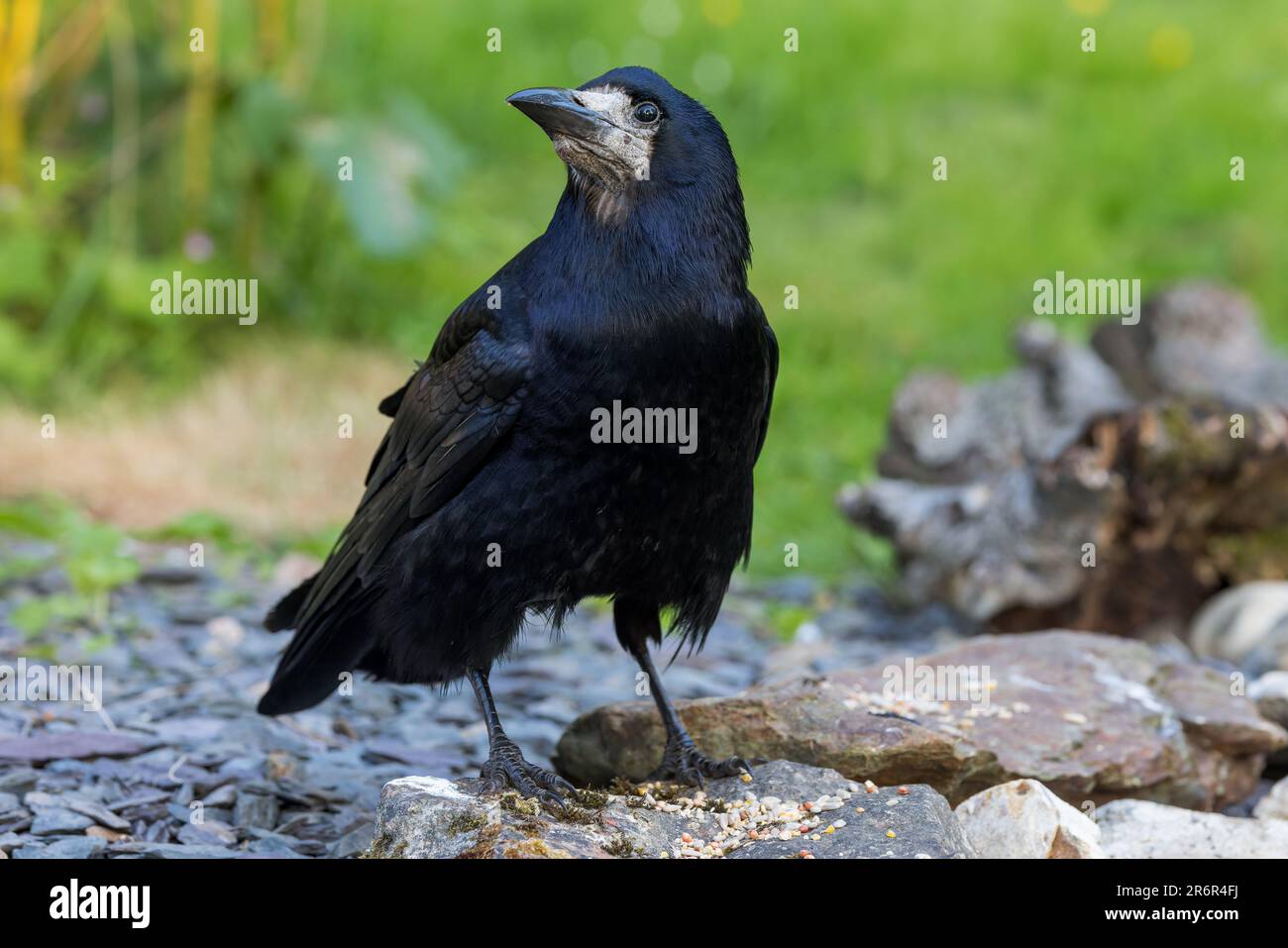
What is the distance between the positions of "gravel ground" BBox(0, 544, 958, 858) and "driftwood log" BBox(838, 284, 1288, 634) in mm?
360

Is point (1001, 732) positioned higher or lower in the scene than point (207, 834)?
higher

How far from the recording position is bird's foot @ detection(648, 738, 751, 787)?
11.3 feet

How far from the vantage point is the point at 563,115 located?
325 cm

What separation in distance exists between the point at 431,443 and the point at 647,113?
81 cm

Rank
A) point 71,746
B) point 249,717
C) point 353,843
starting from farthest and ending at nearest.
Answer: point 249,717
point 71,746
point 353,843

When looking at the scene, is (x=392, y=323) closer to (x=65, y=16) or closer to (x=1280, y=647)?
(x=65, y=16)

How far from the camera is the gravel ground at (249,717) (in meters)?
3.48

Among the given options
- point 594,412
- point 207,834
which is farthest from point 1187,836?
point 207,834

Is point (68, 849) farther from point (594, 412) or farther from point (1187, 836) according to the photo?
point (1187, 836)

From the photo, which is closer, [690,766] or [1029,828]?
[1029,828]

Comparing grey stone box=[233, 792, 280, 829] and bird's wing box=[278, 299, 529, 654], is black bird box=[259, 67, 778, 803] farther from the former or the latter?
grey stone box=[233, 792, 280, 829]

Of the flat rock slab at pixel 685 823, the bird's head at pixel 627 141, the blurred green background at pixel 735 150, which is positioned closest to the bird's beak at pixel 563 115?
the bird's head at pixel 627 141

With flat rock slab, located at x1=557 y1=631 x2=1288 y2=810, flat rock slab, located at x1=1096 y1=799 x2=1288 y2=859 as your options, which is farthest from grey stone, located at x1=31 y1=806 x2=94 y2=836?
flat rock slab, located at x1=1096 y1=799 x2=1288 y2=859

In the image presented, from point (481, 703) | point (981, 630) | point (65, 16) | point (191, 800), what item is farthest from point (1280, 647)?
point (65, 16)
